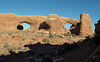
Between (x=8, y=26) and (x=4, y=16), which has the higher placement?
(x=4, y=16)

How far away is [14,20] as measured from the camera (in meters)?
26.1

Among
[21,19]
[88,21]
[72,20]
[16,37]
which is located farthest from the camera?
[72,20]

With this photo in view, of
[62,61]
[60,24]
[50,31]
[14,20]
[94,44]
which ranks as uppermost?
Answer: [14,20]

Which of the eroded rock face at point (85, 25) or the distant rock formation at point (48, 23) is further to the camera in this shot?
the eroded rock face at point (85, 25)

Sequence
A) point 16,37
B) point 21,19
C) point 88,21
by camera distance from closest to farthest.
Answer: point 16,37 < point 88,21 < point 21,19

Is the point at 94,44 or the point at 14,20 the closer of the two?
the point at 94,44

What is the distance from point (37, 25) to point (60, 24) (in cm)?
716

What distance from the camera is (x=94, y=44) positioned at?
564 cm

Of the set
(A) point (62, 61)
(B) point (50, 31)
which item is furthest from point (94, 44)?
(B) point (50, 31)

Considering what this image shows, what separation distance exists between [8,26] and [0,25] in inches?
72.9

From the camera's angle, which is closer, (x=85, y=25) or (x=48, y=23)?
(x=48, y=23)

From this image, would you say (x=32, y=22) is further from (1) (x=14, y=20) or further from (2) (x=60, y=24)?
(2) (x=60, y=24)

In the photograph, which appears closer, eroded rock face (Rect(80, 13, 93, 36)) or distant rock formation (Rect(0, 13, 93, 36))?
distant rock formation (Rect(0, 13, 93, 36))

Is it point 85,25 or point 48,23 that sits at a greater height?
point 48,23
